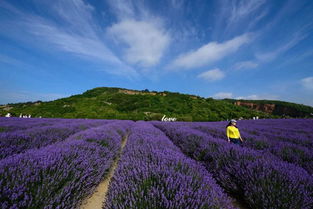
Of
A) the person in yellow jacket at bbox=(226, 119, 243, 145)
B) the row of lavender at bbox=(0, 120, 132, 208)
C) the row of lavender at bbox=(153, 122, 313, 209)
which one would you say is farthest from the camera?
the person in yellow jacket at bbox=(226, 119, 243, 145)

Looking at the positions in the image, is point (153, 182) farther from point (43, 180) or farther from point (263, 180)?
point (263, 180)

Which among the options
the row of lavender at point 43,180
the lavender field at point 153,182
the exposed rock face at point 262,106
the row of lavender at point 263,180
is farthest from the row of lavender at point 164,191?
the exposed rock face at point 262,106

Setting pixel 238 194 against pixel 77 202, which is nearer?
pixel 77 202

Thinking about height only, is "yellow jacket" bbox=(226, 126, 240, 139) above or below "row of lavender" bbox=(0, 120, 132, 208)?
above

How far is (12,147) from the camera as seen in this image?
9.91ft

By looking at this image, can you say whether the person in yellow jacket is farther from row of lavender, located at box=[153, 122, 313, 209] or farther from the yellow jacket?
row of lavender, located at box=[153, 122, 313, 209]

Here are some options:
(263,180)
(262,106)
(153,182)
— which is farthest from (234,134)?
(262,106)

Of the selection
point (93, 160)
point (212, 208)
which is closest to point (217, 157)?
point (212, 208)

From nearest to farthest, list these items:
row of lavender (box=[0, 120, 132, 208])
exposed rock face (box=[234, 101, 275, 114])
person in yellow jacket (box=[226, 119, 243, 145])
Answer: row of lavender (box=[0, 120, 132, 208])
person in yellow jacket (box=[226, 119, 243, 145])
exposed rock face (box=[234, 101, 275, 114])

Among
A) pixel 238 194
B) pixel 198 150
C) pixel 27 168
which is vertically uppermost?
pixel 27 168

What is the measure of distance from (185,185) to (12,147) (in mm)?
3621

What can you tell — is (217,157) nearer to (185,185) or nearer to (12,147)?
(185,185)

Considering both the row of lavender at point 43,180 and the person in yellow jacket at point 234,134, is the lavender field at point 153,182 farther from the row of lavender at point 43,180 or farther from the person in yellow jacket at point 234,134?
the person in yellow jacket at point 234,134

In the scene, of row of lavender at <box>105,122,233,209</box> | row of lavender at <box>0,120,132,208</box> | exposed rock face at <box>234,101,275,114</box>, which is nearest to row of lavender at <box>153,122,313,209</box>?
row of lavender at <box>105,122,233,209</box>
